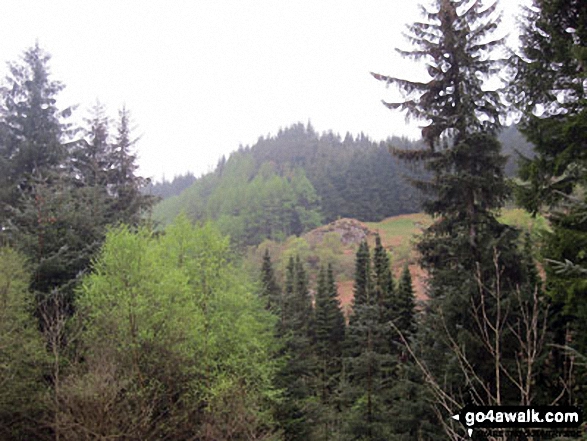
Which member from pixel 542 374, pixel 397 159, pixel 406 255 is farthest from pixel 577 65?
pixel 406 255

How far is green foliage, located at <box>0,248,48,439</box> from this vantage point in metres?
9.93

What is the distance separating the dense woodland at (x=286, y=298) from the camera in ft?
23.6

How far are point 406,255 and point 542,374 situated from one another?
45.4 m

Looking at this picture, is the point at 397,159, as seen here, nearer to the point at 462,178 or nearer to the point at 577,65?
the point at 462,178

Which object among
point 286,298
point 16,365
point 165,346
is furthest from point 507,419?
point 286,298

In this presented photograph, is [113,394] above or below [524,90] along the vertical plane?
below

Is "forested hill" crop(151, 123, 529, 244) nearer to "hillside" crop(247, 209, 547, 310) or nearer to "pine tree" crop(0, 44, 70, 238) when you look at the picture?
"hillside" crop(247, 209, 547, 310)

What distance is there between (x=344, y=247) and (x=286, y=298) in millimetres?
45423

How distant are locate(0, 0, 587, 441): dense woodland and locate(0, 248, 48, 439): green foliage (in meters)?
0.07

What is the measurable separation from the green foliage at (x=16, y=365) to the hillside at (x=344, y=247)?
36.8m

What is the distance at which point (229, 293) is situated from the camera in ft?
52.4

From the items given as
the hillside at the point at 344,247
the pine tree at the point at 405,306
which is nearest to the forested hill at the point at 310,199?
the hillside at the point at 344,247

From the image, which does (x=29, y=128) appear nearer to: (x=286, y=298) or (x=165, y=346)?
(x=165, y=346)

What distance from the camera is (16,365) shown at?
33.6ft
